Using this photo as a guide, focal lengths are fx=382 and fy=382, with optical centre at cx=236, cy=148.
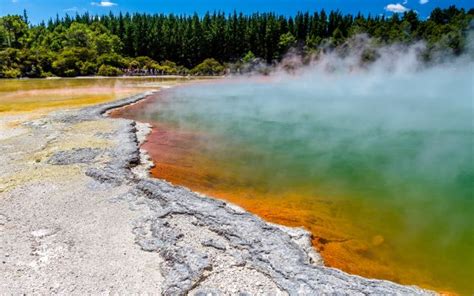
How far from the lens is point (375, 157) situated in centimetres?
1139

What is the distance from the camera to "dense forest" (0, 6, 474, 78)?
61312mm

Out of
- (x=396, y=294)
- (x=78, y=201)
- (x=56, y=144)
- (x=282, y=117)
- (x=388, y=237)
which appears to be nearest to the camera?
(x=396, y=294)

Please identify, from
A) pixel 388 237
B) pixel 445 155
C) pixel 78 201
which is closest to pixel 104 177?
pixel 78 201

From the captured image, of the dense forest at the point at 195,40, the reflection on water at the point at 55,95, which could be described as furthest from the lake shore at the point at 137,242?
the dense forest at the point at 195,40

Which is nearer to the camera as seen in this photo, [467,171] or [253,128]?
[467,171]

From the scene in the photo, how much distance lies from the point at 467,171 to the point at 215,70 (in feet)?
204

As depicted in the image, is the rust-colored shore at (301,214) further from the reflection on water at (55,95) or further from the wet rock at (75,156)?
the reflection on water at (55,95)

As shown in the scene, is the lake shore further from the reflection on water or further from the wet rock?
the reflection on water

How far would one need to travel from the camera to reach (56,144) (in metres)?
10.9

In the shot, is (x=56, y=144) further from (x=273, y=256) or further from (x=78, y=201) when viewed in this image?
(x=273, y=256)

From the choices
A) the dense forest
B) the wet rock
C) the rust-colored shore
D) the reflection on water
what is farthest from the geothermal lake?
the dense forest

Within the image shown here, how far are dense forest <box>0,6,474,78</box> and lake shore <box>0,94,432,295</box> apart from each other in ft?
185

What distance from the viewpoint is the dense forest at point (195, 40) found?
61.3 meters

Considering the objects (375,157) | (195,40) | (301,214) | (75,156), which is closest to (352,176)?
(375,157)
